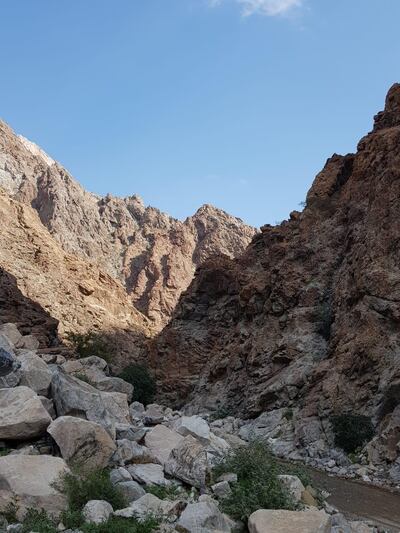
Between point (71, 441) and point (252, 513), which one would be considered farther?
point (71, 441)

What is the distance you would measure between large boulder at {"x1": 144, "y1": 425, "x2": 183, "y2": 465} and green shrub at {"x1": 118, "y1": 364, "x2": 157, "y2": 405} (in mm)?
32638

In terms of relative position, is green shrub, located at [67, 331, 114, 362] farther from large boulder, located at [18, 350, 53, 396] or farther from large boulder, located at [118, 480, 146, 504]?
large boulder, located at [118, 480, 146, 504]

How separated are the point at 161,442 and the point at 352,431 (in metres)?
12.8

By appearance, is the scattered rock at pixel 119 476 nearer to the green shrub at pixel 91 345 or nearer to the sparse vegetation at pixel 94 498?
the sparse vegetation at pixel 94 498

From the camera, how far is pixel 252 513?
938 centimetres

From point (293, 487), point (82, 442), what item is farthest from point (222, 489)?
point (82, 442)

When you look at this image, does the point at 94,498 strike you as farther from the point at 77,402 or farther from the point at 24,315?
the point at 24,315

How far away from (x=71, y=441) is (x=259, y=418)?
894 inches

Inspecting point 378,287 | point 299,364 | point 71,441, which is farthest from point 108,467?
point 299,364

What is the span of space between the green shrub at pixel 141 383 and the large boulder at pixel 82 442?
1382 inches

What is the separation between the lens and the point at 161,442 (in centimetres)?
1316

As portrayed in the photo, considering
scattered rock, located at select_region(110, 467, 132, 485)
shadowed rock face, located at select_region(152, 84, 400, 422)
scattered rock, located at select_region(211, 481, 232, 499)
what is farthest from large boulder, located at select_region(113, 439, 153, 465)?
shadowed rock face, located at select_region(152, 84, 400, 422)

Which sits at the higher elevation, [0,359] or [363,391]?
[363,391]

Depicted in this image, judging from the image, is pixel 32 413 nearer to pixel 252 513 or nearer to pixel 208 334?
pixel 252 513
